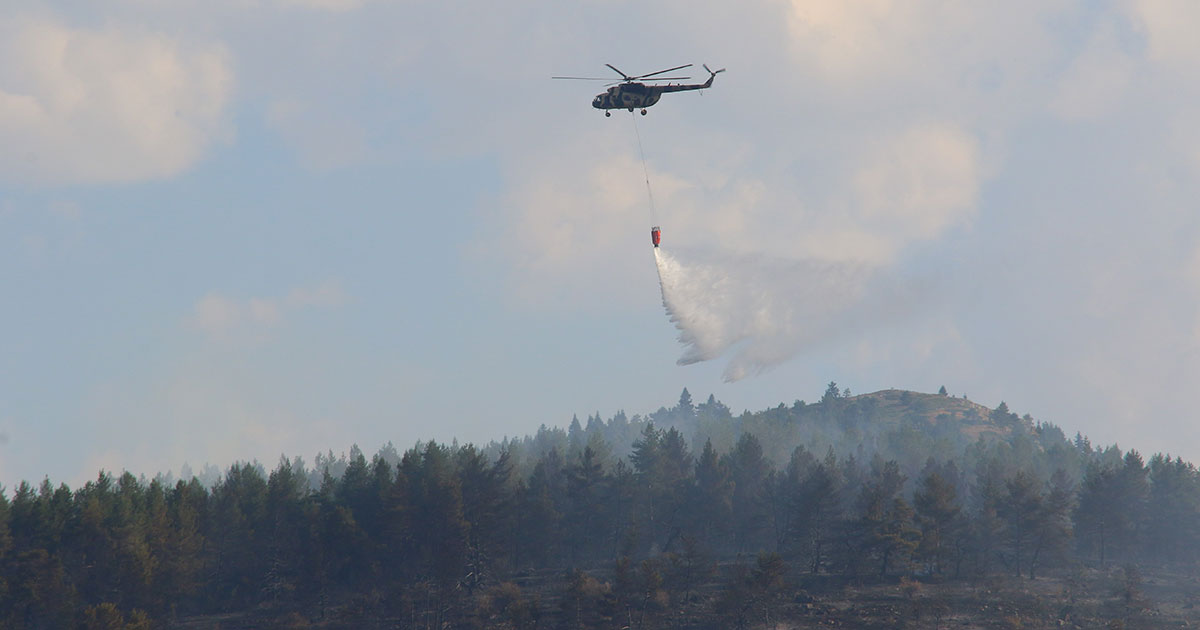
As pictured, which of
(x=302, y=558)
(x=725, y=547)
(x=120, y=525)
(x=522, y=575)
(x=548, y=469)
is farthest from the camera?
(x=548, y=469)

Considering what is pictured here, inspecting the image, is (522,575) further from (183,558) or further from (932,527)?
(932,527)

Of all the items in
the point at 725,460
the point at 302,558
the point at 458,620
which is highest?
the point at 725,460

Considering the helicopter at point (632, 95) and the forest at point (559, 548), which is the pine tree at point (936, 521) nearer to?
the forest at point (559, 548)

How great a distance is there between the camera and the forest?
297 ft

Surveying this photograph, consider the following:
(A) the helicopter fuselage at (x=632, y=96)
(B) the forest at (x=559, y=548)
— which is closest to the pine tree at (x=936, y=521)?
(B) the forest at (x=559, y=548)

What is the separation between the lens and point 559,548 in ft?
378

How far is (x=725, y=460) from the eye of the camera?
432 ft

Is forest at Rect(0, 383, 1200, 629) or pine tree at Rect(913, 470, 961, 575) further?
pine tree at Rect(913, 470, 961, 575)

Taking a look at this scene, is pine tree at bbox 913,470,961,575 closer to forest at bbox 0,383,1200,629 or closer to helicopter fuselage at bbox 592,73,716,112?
forest at bbox 0,383,1200,629

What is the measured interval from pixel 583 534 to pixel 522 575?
8108 millimetres

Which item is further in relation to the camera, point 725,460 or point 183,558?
point 725,460

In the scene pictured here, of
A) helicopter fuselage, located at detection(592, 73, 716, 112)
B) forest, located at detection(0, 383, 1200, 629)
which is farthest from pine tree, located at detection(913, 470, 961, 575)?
helicopter fuselage, located at detection(592, 73, 716, 112)

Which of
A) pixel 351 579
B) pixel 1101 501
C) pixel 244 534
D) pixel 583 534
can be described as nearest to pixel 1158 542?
pixel 1101 501

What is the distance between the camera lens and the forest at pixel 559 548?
3561 inches
